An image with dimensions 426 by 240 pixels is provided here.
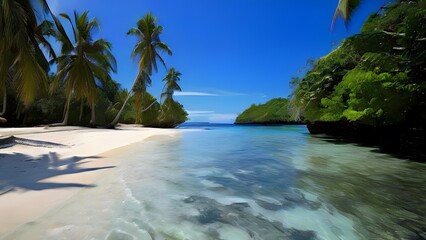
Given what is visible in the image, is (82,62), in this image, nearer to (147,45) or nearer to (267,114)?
(147,45)

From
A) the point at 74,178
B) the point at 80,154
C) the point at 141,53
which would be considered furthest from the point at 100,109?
the point at 74,178

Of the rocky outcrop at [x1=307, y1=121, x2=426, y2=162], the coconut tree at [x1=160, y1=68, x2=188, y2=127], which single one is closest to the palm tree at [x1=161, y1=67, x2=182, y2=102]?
the coconut tree at [x1=160, y1=68, x2=188, y2=127]

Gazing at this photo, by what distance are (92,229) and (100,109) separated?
25.3 m

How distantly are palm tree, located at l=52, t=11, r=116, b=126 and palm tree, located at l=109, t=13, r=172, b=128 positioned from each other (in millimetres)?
2573

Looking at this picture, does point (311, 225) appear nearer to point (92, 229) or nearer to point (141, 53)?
point (92, 229)

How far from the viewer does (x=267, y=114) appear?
238 ft

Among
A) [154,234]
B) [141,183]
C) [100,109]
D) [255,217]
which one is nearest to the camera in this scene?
[154,234]

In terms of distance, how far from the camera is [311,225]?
282 cm

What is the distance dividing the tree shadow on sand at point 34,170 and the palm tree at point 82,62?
1171 cm

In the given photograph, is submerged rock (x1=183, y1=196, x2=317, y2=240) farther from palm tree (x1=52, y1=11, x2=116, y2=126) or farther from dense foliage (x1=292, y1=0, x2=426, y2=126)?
palm tree (x1=52, y1=11, x2=116, y2=126)

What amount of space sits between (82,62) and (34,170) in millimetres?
14339

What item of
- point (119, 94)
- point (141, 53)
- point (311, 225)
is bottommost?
point (311, 225)

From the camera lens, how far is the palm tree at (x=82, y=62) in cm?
1714

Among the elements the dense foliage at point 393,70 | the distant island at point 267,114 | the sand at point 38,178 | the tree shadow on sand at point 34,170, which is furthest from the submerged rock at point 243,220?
the distant island at point 267,114
